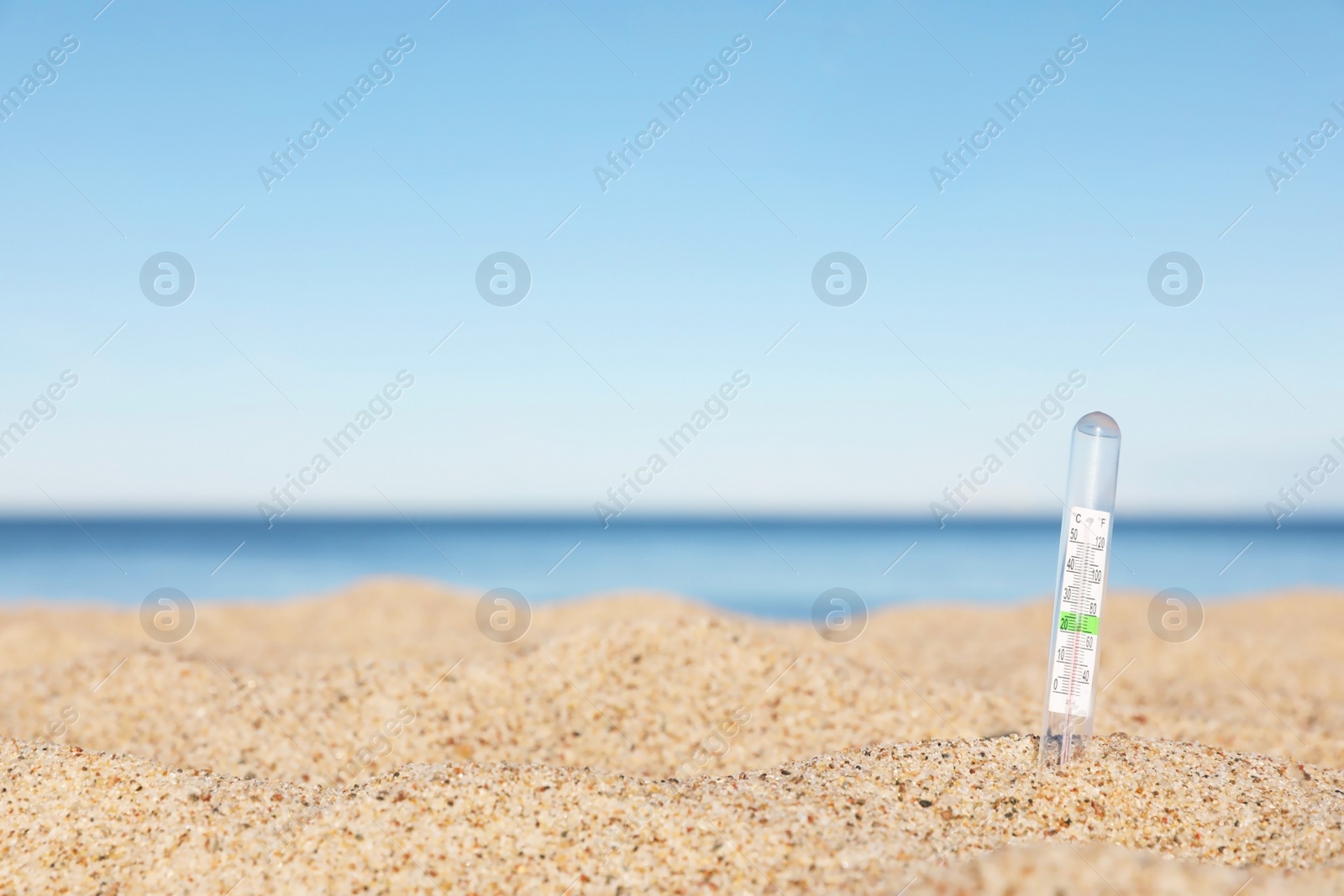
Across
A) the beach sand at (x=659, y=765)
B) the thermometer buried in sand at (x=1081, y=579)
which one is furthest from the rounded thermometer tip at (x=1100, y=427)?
the beach sand at (x=659, y=765)

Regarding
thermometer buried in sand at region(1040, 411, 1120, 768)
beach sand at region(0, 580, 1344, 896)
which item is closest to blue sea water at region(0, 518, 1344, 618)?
beach sand at region(0, 580, 1344, 896)

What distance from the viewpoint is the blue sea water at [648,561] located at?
25484mm

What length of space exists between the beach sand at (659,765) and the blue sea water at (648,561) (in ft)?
43.7

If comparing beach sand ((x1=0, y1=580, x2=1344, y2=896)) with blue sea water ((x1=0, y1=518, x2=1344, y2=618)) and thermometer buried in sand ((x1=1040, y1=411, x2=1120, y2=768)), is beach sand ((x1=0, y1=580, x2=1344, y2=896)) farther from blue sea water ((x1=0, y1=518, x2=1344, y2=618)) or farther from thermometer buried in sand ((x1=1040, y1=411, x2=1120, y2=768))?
blue sea water ((x1=0, y1=518, x2=1344, y2=618))

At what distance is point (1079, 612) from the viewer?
322 centimetres

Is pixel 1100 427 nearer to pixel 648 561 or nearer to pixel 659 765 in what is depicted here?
pixel 659 765

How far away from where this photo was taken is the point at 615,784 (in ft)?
10.6

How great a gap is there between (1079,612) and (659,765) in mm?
2472

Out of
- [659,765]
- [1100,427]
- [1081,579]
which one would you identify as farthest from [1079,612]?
[659,765]

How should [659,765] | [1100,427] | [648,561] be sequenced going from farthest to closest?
[648,561]
[659,765]
[1100,427]

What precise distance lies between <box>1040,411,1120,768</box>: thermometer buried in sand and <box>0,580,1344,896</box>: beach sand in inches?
9.4

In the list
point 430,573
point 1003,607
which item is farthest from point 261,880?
point 430,573

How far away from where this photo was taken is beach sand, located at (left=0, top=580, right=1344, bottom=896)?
2.73 metres

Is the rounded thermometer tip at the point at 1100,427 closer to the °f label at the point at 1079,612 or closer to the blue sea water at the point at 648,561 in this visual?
the °f label at the point at 1079,612
